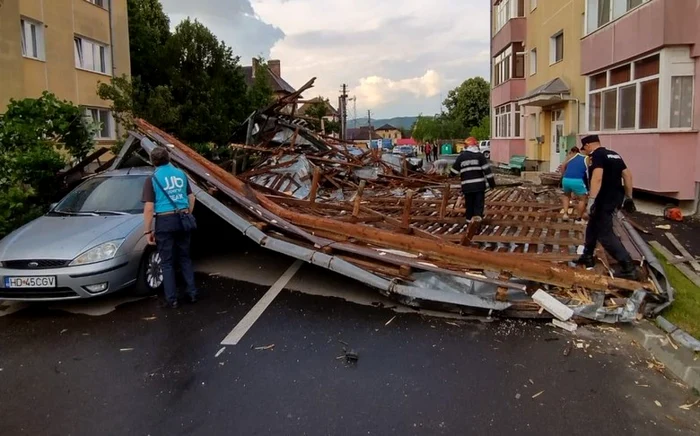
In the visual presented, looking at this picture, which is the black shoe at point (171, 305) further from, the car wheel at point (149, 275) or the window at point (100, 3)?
the window at point (100, 3)

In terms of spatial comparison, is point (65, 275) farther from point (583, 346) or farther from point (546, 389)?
point (583, 346)

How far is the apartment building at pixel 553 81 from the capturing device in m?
19.3

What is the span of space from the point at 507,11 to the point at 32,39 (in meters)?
22.0

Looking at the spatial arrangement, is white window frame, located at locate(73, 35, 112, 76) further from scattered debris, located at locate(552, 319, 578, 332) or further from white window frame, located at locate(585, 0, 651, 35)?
scattered debris, located at locate(552, 319, 578, 332)


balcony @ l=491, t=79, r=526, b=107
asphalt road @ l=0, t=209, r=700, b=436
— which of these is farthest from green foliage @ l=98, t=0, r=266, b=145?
asphalt road @ l=0, t=209, r=700, b=436

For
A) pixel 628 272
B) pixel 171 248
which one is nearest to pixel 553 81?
pixel 628 272

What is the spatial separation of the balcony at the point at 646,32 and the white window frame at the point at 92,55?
1903 cm

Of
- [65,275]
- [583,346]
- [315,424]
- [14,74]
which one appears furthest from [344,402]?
[14,74]

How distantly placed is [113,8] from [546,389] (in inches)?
1015

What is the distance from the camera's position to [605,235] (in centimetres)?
609

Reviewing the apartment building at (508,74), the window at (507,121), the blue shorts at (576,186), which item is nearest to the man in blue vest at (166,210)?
the blue shorts at (576,186)

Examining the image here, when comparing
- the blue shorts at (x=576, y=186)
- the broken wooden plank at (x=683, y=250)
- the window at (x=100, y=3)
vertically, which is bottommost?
the broken wooden plank at (x=683, y=250)

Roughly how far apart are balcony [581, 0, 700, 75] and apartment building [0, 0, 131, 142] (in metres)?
14.6

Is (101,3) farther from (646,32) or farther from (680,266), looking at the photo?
(680,266)
